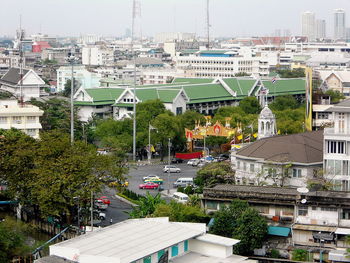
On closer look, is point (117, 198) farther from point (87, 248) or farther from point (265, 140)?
point (87, 248)

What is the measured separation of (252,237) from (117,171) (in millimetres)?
8001

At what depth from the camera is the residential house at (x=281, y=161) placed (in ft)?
127

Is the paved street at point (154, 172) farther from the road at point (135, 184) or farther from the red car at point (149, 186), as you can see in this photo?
the red car at point (149, 186)

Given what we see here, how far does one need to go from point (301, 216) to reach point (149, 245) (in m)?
8.15

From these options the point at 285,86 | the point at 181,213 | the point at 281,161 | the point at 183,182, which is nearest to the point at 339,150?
the point at 281,161

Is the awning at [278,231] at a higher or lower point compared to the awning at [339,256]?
higher

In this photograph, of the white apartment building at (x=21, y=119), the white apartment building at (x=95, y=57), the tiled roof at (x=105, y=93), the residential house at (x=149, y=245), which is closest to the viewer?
the residential house at (x=149, y=245)

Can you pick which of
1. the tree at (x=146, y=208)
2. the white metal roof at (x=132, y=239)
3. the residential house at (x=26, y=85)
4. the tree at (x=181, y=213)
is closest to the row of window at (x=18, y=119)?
the tree at (x=146, y=208)

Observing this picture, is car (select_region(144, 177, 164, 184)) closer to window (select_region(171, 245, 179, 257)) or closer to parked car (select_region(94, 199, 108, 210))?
parked car (select_region(94, 199, 108, 210))

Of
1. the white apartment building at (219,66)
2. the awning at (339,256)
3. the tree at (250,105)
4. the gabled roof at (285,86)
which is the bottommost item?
the awning at (339,256)

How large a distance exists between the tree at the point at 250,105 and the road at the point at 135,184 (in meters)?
17.0

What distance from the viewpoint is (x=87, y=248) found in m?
25.8

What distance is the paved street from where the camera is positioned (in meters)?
47.6

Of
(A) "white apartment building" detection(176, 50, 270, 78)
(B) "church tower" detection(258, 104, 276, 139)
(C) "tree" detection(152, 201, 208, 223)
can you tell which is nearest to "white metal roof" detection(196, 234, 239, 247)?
(C) "tree" detection(152, 201, 208, 223)
